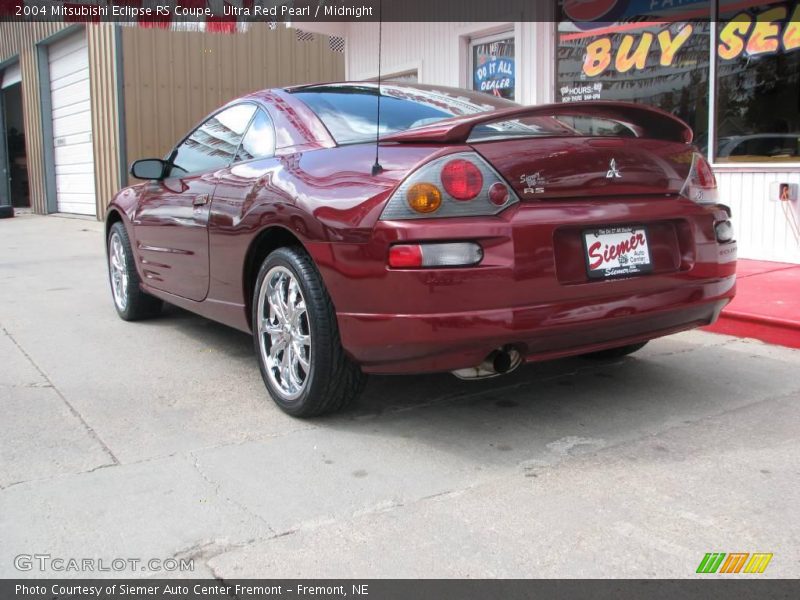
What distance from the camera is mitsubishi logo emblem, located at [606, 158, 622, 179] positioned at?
3.08 m

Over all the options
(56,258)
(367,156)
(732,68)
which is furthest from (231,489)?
(56,258)

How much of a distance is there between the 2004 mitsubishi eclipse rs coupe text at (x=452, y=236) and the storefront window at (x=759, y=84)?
360 centimetres

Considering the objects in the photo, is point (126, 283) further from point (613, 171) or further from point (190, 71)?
point (190, 71)

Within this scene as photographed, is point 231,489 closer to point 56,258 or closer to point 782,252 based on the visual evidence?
point 782,252

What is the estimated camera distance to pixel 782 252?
6.55 meters

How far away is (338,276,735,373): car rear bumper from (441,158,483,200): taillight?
0.44 m

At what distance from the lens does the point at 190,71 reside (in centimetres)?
1575

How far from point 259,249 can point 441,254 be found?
4.03 ft

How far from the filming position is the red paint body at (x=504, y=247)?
9.19 ft

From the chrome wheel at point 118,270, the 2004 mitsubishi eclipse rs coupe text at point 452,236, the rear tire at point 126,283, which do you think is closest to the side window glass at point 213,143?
the 2004 mitsubishi eclipse rs coupe text at point 452,236

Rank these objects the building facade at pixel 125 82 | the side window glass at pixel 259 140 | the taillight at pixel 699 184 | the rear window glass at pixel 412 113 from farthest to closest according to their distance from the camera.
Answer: the building facade at pixel 125 82 → the side window glass at pixel 259 140 → the taillight at pixel 699 184 → the rear window glass at pixel 412 113

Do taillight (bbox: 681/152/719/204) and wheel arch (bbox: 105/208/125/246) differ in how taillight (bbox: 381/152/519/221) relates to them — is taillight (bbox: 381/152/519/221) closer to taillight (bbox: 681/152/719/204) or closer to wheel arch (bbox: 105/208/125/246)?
taillight (bbox: 681/152/719/204)

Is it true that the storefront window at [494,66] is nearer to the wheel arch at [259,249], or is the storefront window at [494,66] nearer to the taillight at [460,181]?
the wheel arch at [259,249]

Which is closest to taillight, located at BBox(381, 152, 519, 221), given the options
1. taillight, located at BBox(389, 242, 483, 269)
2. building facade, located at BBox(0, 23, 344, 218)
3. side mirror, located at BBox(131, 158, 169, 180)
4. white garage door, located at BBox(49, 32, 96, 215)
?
taillight, located at BBox(389, 242, 483, 269)
